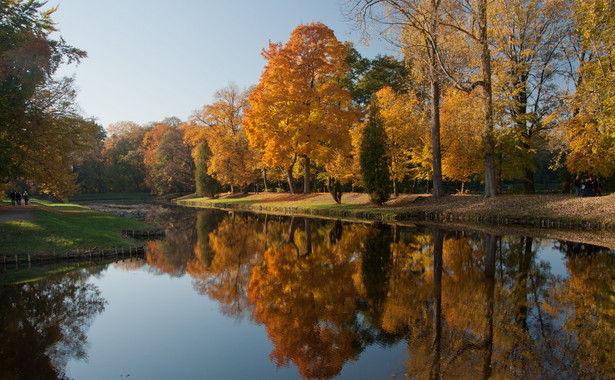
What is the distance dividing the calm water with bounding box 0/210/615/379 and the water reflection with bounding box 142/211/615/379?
0.03m

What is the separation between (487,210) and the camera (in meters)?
19.2

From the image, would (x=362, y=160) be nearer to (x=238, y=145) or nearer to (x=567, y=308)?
(x=567, y=308)

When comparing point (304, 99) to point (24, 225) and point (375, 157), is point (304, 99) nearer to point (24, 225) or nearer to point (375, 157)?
point (375, 157)

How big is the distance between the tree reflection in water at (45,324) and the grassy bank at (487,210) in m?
16.0

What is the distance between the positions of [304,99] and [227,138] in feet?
50.8

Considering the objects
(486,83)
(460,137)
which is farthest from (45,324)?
(460,137)

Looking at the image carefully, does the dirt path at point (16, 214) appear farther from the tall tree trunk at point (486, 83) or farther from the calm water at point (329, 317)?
the tall tree trunk at point (486, 83)

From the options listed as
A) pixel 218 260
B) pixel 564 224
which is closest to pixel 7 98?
pixel 218 260

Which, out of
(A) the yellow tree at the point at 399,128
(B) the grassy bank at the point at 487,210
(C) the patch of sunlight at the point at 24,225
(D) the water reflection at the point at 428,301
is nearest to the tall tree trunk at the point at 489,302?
(D) the water reflection at the point at 428,301

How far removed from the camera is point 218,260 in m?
12.4

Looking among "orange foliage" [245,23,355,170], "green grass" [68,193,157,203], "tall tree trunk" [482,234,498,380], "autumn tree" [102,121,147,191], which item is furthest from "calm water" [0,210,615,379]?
"autumn tree" [102,121,147,191]

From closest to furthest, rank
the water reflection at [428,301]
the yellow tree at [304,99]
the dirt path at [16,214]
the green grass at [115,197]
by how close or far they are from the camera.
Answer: the water reflection at [428,301] < the dirt path at [16,214] < the yellow tree at [304,99] < the green grass at [115,197]

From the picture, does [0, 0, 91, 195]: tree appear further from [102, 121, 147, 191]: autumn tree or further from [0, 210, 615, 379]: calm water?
[102, 121, 147, 191]: autumn tree

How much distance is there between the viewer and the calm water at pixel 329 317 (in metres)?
5.16
